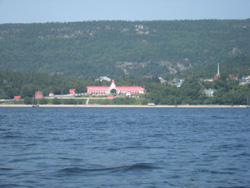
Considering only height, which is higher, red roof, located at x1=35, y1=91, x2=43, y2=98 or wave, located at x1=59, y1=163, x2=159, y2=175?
red roof, located at x1=35, y1=91, x2=43, y2=98

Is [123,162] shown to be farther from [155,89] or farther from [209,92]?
[155,89]

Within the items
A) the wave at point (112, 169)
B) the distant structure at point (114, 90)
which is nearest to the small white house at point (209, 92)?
the distant structure at point (114, 90)

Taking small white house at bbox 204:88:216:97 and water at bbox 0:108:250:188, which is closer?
water at bbox 0:108:250:188

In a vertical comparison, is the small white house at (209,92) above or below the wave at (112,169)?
above

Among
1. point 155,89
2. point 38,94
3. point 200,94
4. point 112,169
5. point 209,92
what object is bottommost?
point 112,169

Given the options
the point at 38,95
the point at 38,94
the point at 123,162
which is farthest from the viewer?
the point at 38,94

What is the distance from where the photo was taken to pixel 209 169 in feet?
82.8

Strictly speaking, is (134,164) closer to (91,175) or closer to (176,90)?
(91,175)

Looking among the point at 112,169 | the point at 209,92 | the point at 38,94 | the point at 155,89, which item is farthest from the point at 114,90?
the point at 112,169

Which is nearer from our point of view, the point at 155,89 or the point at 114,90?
the point at 155,89

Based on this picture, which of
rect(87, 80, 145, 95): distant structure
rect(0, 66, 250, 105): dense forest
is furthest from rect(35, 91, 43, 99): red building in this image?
rect(87, 80, 145, 95): distant structure

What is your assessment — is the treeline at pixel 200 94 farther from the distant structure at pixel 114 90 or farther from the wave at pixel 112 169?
the wave at pixel 112 169

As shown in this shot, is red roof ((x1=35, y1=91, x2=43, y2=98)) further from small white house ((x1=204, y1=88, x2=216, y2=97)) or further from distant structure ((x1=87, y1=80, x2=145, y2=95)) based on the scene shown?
small white house ((x1=204, y1=88, x2=216, y2=97))

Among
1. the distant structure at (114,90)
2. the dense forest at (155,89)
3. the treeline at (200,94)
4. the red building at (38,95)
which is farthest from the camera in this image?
the distant structure at (114,90)
